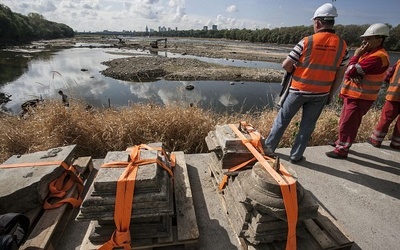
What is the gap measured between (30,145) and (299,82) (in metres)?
4.53

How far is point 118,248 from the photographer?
6.34 feet

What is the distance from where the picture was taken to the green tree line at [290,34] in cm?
5859

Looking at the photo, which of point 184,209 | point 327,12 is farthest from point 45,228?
point 327,12

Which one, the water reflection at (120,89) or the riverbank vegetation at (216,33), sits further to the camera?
the riverbank vegetation at (216,33)

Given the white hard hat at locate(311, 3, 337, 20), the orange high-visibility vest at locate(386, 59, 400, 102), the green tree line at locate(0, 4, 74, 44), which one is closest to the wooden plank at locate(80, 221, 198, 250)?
the white hard hat at locate(311, 3, 337, 20)

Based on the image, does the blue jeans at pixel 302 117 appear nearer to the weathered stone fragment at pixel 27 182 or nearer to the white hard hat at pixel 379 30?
the white hard hat at pixel 379 30

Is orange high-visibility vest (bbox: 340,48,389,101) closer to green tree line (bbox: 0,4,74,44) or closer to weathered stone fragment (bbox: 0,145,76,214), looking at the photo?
weathered stone fragment (bbox: 0,145,76,214)

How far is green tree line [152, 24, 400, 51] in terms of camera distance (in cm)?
5859

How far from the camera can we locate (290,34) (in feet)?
300

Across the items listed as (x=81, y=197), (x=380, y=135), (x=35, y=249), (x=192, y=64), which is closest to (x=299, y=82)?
(x=380, y=135)

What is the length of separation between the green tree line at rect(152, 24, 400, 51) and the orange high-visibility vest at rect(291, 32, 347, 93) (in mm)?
12996

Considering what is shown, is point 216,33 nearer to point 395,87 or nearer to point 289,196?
point 395,87

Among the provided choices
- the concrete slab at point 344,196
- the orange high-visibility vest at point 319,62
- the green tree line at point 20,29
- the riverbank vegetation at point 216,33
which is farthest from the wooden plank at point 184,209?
the green tree line at point 20,29

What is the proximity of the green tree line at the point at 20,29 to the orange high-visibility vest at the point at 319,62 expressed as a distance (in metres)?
73.5
